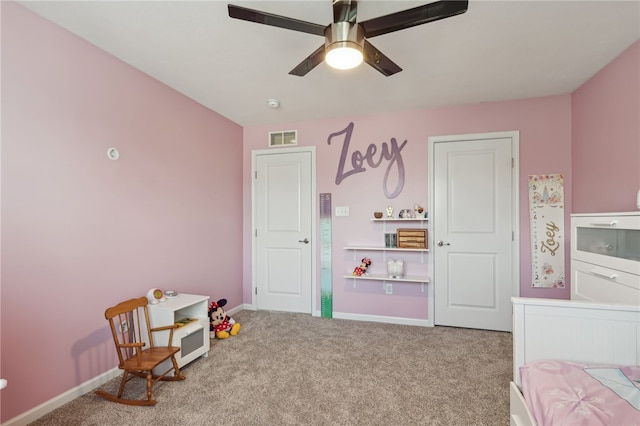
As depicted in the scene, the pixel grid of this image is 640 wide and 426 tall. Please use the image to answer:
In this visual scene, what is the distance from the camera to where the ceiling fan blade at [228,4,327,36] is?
4.85 ft

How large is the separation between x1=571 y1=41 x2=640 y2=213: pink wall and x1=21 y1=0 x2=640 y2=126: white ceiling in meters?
0.14

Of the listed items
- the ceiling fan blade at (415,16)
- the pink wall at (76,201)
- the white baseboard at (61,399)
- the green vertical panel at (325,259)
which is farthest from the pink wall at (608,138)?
the white baseboard at (61,399)

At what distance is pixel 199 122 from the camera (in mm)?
3250

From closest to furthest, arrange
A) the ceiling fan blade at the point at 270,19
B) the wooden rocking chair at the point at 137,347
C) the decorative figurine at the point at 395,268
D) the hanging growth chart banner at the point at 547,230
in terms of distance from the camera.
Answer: the ceiling fan blade at the point at 270,19 < the wooden rocking chair at the point at 137,347 < the hanging growth chart banner at the point at 547,230 < the decorative figurine at the point at 395,268

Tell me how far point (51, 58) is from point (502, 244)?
4055mm

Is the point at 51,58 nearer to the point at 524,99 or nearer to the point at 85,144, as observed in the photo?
the point at 85,144

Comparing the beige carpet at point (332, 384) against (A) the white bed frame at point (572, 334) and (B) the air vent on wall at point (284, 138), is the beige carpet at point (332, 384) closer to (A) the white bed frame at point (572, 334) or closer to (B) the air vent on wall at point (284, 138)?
(A) the white bed frame at point (572, 334)

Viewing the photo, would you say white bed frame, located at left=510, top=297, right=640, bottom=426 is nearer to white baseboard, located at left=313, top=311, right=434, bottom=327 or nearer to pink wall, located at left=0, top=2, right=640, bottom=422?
pink wall, located at left=0, top=2, right=640, bottom=422

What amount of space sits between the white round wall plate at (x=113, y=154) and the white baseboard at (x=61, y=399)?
1.61 metres

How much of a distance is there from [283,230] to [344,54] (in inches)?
101

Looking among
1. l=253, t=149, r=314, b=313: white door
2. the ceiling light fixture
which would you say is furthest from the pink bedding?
l=253, t=149, r=314, b=313: white door

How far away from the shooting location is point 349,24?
1.57m

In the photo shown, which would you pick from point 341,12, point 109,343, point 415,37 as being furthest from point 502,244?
point 109,343

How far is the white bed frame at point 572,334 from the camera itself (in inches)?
53.1
